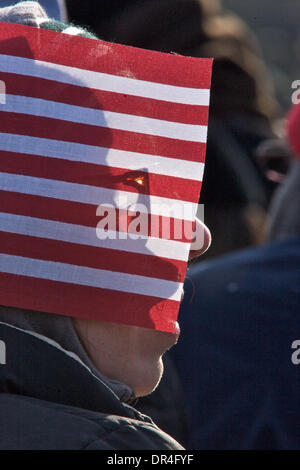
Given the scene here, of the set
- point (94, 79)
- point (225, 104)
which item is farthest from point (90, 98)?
point (225, 104)

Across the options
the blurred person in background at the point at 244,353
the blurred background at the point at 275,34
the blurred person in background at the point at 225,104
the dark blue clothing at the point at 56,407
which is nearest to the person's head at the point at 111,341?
the dark blue clothing at the point at 56,407

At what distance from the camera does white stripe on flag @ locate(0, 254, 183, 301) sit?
1.52 m

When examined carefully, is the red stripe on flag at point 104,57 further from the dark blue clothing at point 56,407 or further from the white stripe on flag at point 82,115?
the dark blue clothing at point 56,407

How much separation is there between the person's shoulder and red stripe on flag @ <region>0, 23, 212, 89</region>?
0.69 m

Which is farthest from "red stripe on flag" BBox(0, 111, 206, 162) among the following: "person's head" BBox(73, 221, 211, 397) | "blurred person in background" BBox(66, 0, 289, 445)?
"blurred person in background" BBox(66, 0, 289, 445)

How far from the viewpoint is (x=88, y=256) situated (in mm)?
1543

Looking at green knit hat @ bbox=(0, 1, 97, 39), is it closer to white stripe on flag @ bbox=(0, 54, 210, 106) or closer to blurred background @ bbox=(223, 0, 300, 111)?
white stripe on flag @ bbox=(0, 54, 210, 106)

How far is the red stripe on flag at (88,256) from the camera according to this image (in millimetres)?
1513

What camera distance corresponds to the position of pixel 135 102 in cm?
159

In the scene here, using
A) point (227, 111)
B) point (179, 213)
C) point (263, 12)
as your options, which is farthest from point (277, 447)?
point (263, 12)

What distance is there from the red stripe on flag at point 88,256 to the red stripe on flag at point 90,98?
0.29 m

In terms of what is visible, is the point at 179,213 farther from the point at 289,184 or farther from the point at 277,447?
the point at 289,184

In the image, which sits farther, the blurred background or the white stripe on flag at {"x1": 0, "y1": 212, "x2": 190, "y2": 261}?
the blurred background

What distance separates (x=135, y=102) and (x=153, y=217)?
242mm
